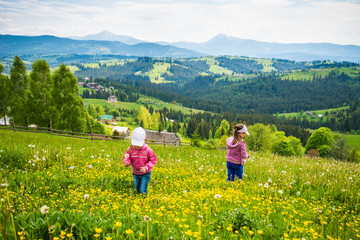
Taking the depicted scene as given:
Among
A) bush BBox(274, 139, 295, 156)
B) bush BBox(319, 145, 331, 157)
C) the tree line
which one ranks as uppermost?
the tree line

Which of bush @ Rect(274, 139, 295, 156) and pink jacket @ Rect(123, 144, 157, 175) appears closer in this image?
pink jacket @ Rect(123, 144, 157, 175)

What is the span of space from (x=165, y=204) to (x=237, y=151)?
12.0ft

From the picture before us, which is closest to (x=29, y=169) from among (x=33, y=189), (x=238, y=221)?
(x=33, y=189)

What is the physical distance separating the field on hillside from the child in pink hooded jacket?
1.97 ft

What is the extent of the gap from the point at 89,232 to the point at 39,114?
3401 cm

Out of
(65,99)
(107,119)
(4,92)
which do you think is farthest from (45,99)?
(107,119)

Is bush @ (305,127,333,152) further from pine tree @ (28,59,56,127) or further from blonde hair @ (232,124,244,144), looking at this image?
pine tree @ (28,59,56,127)

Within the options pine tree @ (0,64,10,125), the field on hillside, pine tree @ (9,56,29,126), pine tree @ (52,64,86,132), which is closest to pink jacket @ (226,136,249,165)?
the field on hillside

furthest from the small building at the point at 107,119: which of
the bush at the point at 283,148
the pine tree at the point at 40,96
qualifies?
the pine tree at the point at 40,96

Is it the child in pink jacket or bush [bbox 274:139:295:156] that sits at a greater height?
the child in pink jacket

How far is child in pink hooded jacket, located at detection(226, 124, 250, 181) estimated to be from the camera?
7348 millimetres

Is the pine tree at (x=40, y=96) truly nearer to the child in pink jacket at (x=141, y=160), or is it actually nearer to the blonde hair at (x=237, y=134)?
the child in pink jacket at (x=141, y=160)

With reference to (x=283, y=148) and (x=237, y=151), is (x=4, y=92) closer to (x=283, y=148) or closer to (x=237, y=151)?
(x=237, y=151)

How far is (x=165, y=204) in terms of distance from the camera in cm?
514
